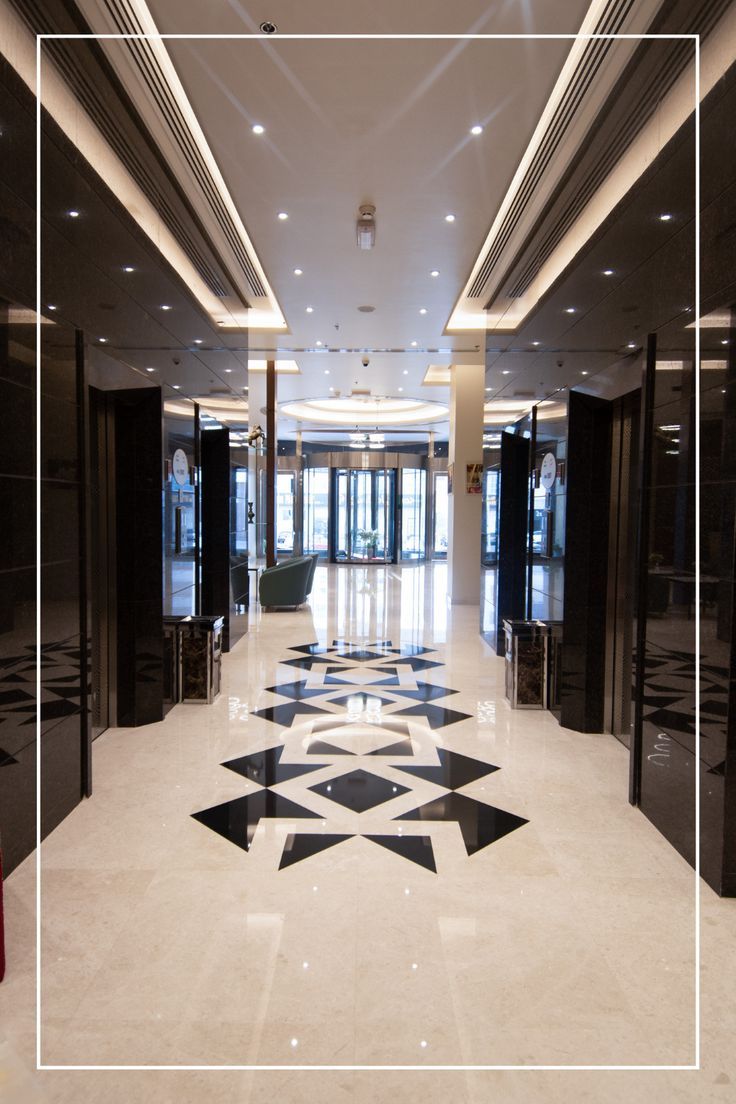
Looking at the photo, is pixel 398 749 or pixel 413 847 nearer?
pixel 413 847

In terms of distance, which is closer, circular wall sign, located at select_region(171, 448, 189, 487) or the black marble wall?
the black marble wall

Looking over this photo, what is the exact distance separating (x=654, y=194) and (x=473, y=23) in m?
1.24

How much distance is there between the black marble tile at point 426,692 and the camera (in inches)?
236

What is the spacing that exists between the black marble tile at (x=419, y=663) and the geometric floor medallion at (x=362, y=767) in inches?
2.4

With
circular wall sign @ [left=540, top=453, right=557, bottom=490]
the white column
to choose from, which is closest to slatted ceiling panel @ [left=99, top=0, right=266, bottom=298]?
circular wall sign @ [left=540, top=453, right=557, bottom=490]

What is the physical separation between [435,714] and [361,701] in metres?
0.69

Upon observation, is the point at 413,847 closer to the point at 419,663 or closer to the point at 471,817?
the point at 471,817

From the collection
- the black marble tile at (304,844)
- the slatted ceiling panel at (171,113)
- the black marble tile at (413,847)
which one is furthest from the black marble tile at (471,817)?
the slatted ceiling panel at (171,113)

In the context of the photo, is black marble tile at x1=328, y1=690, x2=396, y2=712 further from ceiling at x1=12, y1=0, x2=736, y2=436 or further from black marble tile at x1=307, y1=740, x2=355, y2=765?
ceiling at x1=12, y1=0, x2=736, y2=436

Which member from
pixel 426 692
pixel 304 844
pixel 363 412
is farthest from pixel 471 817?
pixel 363 412

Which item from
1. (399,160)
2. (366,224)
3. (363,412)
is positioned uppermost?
(363,412)

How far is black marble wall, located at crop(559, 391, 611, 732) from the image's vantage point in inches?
202

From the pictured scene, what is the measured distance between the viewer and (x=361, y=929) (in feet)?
8.66

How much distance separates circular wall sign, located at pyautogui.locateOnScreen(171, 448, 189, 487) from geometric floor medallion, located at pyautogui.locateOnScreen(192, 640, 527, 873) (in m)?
1.99
